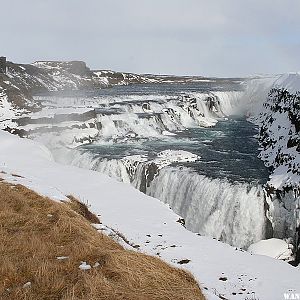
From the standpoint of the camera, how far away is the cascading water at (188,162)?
21.2 m

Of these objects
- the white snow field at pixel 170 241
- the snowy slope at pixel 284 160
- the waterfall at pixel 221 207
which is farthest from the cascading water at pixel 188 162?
the white snow field at pixel 170 241

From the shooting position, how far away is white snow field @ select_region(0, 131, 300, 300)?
10.5 m

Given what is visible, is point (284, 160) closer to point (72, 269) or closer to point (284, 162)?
point (284, 162)

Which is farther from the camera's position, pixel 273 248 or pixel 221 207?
pixel 221 207

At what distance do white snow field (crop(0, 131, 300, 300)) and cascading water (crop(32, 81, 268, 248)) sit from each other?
Result: 523 centimetres

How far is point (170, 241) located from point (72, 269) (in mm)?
6981

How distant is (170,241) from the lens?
13273 millimetres

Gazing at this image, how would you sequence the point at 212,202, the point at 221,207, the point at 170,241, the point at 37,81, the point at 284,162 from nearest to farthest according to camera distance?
the point at 170,241 → the point at 221,207 → the point at 212,202 → the point at 284,162 → the point at 37,81

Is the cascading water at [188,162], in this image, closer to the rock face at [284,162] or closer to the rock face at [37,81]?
the rock face at [284,162]

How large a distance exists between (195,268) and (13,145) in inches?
714

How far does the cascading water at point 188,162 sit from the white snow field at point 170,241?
523 cm

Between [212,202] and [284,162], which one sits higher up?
[284,162]

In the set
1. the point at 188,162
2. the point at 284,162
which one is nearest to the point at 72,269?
the point at 284,162

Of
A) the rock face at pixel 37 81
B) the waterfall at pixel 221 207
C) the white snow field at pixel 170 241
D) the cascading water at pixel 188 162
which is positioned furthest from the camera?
the rock face at pixel 37 81
